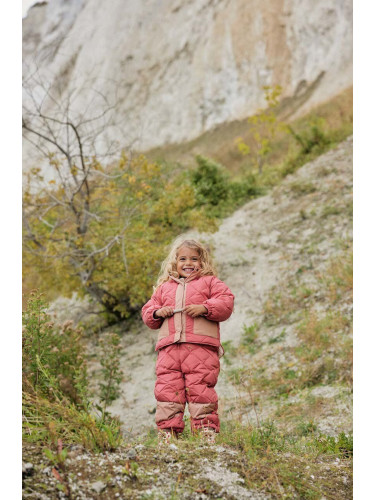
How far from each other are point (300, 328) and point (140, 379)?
2267 millimetres

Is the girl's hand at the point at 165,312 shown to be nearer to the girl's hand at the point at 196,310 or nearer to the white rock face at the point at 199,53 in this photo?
the girl's hand at the point at 196,310

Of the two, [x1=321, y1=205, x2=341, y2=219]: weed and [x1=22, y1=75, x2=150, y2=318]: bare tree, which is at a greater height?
[x1=321, y1=205, x2=341, y2=219]: weed

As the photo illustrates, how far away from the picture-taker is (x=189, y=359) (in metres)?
2.95

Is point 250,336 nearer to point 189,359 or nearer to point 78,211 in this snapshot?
point 78,211

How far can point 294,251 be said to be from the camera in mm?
8672

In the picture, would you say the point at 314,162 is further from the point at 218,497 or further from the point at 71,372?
the point at 218,497

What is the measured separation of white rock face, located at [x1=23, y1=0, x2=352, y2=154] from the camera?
20016 mm

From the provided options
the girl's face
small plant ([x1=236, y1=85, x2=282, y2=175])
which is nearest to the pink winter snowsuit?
the girl's face

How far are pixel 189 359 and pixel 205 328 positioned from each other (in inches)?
8.5

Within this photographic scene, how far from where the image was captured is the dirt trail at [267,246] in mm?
6289

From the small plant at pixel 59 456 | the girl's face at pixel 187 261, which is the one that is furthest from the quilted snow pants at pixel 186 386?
the small plant at pixel 59 456

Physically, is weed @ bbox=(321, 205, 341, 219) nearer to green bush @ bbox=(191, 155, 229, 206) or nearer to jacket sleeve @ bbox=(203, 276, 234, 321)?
green bush @ bbox=(191, 155, 229, 206)

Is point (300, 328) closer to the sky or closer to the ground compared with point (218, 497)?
closer to the sky

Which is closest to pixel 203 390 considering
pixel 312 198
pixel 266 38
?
pixel 312 198
